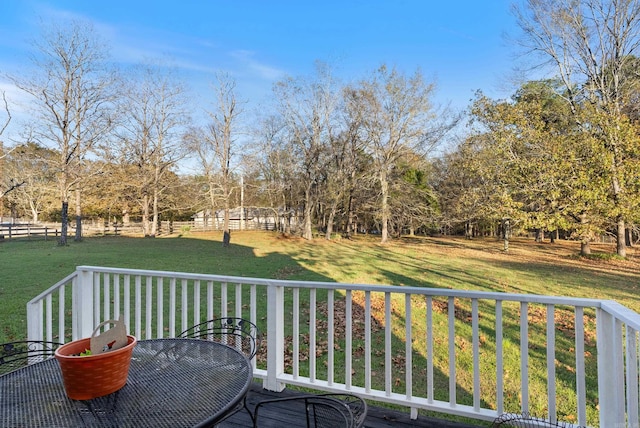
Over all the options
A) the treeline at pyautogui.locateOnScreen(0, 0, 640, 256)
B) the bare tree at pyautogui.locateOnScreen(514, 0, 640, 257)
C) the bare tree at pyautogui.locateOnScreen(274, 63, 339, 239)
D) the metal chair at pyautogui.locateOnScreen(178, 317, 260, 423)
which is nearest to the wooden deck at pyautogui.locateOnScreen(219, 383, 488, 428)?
the metal chair at pyautogui.locateOnScreen(178, 317, 260, 423)

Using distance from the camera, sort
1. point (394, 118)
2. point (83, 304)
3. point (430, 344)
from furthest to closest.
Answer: point (394, 118) < point (83, 304) < point (430, 344)

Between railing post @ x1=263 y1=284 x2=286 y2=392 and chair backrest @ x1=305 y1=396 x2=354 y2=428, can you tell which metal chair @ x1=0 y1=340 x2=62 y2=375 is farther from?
chair backrest @ x1=305 y1=396 x2=354 y2=428

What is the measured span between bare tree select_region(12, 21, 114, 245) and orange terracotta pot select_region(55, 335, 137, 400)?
51.9ft

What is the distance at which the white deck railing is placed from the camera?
5.36 feet

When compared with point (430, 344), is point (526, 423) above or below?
below

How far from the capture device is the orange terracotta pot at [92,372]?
1077 mm

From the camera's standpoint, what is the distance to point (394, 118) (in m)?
16.9

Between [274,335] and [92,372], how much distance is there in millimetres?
1329

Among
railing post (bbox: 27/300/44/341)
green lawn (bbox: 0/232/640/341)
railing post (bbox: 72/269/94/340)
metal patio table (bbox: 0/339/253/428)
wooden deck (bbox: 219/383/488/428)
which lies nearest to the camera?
metal patio table (bbox: 0/339/253/428)

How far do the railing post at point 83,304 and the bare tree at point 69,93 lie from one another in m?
13.7

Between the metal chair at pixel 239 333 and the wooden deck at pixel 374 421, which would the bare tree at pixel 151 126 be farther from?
the wooden deck at pixel 374 421

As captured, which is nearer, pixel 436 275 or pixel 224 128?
pixel 436 275

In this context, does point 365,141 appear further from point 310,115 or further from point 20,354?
point 20,354

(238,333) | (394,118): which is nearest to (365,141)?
(394,118)
